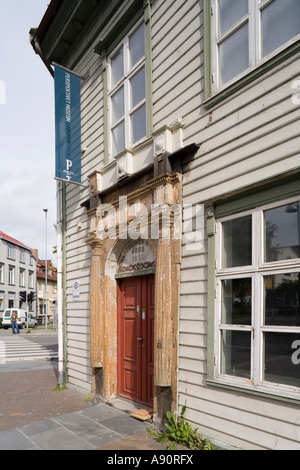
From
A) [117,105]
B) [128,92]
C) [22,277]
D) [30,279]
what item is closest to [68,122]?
[117,105]

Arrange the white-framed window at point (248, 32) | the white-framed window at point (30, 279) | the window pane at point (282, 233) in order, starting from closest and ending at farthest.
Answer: the window pane at point (282, 233), the white-framed window at point (248, 32), the white-framed window at point (30, 279)

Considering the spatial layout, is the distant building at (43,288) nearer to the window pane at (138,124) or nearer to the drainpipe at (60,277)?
the drainpipe at (60,277)

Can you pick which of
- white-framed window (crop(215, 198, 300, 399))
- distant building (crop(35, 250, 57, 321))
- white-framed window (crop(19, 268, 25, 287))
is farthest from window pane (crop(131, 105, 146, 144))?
distant building (crop(35, 250, 57, 321))

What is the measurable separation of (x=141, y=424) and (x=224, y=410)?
1.71 meters

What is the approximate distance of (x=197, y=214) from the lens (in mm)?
4672

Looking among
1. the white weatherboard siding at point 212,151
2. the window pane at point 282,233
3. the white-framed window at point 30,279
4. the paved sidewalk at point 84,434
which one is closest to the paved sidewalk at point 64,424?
the paved sidewalk at point 84,434

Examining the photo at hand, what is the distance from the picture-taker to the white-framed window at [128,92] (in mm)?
6113

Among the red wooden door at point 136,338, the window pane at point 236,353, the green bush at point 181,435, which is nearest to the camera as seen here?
the window pane at point 236,353

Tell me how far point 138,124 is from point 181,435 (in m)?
4.78

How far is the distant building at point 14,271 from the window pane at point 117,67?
33503 mm

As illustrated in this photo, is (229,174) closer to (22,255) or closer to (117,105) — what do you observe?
(117,105)

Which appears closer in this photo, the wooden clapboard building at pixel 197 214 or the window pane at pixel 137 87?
the wooden clapboard building at pixel 197 214

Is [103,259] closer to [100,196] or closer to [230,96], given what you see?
[100,196]

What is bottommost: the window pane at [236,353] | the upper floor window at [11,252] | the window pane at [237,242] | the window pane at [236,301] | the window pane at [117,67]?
the window pane at [236,353]
